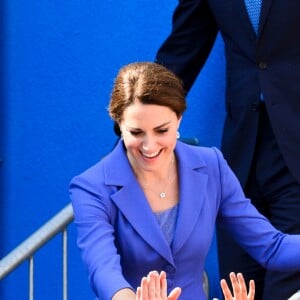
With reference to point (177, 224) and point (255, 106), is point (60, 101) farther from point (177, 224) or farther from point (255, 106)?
point (177, 224)

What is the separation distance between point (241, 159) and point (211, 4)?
597 mm

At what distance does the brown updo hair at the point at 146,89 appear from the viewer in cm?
330

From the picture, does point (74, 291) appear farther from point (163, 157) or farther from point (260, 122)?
point (163, 157)

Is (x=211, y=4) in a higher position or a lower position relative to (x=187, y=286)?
higher

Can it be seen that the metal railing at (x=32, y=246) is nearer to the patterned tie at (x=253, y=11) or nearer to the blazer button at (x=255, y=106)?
the blazer button at (x=255, y=106)

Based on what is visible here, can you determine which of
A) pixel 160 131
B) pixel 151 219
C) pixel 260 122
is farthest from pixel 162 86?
pixel 260 122

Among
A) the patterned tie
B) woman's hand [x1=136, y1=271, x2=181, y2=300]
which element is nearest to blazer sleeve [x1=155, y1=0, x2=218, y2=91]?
the patterned tie

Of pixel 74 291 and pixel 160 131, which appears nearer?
pixel 160 131

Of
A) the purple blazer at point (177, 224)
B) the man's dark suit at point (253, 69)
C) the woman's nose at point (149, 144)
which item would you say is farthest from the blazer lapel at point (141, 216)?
the man's dark suit at point (253, 69)

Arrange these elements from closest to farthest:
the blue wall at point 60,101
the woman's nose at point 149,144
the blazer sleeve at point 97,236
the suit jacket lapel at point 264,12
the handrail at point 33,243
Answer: the blazer sleeve at point 97,236 < the woman's nose at point 149,144 < the handrail at point 33,243 < the suit jacket lapel at point 264,12 < the blue wall at point 60,101

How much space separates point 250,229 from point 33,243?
0.87m

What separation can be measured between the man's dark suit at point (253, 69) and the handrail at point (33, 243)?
685 millimetres

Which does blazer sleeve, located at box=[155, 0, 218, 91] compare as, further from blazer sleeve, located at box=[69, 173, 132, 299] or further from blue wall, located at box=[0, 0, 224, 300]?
blazer sleeve, located at box=[69, 173, 132, 299]

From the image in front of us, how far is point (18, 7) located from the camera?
16.5 ft
